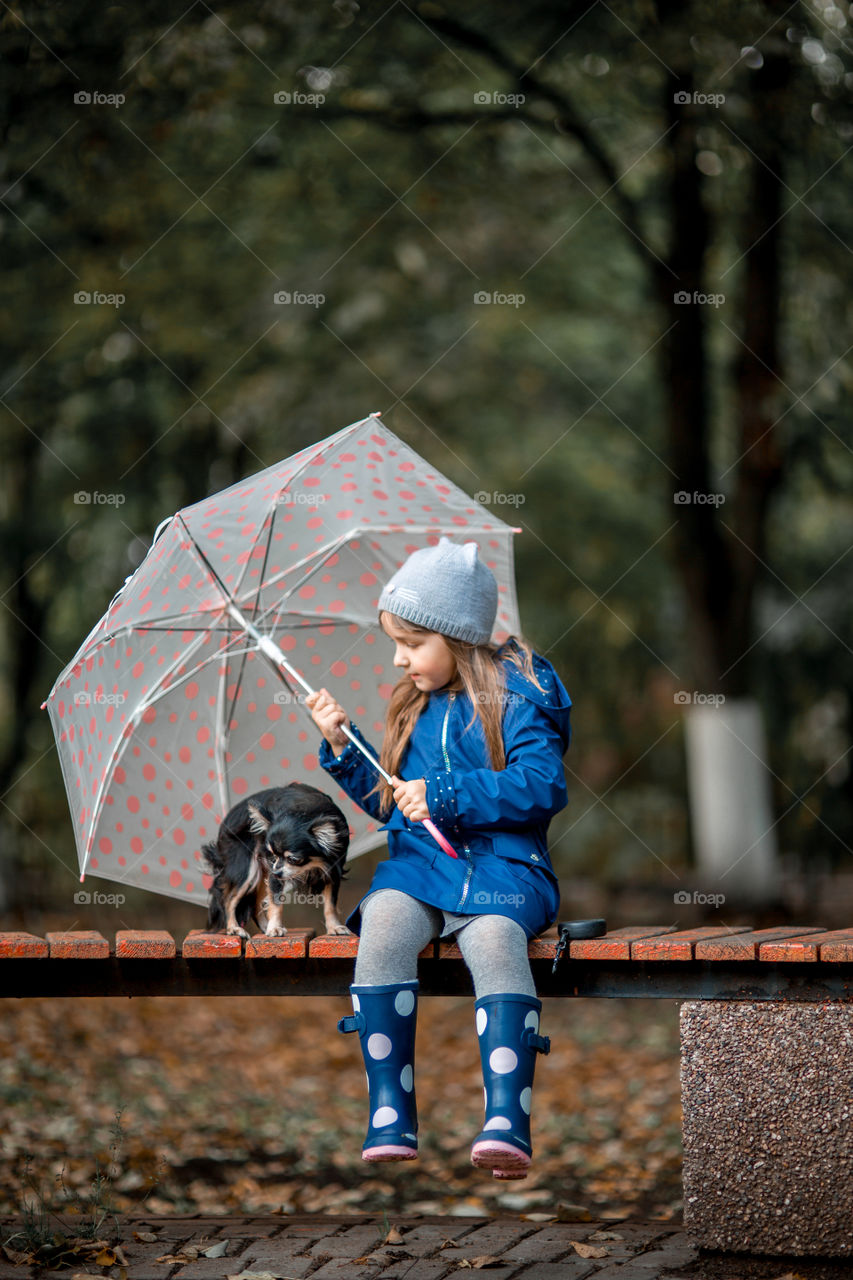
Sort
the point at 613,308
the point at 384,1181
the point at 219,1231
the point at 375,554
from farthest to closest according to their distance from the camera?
the point at 613,308 < the point at 384,1181 < the point at 375,554 < the point at 219,1231

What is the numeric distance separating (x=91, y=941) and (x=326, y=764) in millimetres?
858

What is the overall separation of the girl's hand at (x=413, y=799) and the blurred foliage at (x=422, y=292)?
241 inches

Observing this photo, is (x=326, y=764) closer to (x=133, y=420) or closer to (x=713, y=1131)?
(x=713, y=1131)

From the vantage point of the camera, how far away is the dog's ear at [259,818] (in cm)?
421

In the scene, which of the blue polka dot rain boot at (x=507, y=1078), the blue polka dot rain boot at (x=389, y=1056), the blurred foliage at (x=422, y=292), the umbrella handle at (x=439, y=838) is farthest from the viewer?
the blurred foliage at (x=422, y=292)

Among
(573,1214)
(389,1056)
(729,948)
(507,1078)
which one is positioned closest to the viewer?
(507,1078)

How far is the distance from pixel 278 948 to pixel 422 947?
456mm

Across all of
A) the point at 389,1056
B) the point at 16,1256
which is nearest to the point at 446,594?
the point at 389,1056

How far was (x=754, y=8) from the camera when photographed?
8555 mm

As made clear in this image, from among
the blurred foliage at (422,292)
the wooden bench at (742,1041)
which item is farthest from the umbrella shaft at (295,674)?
the blurred foliage at (422,292)

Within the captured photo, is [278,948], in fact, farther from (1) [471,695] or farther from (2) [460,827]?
(1) [471,695]

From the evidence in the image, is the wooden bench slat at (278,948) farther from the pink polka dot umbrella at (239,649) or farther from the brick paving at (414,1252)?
the brick paving at (414,1252)

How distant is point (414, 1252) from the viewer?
166 inches

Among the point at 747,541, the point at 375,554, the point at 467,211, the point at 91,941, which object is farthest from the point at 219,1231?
the point at 467,211
